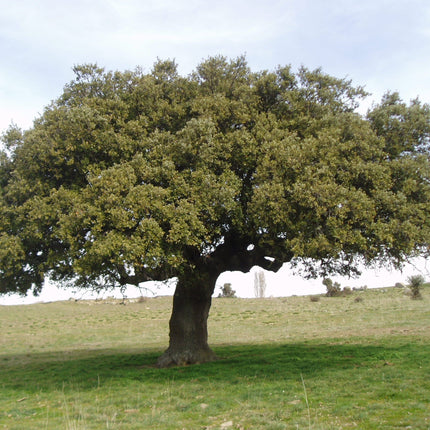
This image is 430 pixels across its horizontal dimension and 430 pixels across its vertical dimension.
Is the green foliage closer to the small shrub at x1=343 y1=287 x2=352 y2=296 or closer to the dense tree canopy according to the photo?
the dense tree canopy

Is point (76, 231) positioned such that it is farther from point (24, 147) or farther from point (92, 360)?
point (92, 360)

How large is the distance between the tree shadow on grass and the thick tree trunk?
92 centimetres

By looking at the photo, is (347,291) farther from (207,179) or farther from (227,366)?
(207,179)

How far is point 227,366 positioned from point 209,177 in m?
8.66

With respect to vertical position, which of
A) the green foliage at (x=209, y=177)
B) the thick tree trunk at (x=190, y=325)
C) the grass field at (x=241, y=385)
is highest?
the green foliage at (x=209, y=177)

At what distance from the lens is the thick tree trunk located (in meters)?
20.5

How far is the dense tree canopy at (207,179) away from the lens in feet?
48.4

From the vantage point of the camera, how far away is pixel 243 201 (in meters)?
17.5

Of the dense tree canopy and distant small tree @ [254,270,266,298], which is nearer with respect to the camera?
the dense tree canopy

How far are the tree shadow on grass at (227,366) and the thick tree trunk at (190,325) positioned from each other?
918 millimetres

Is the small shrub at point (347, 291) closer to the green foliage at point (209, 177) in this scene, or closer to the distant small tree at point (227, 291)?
the distant small tree at point (227, 291)

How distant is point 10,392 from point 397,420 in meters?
14.8

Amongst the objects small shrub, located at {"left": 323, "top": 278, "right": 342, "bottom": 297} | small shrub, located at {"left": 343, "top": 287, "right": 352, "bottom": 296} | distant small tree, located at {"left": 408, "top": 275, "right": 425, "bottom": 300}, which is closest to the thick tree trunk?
distant small tree, located at {"left": 408, "top": 275, "right": 425, "bottom": 300}

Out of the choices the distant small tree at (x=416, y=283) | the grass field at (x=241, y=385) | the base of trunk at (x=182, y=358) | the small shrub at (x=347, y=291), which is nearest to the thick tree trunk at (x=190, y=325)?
the base of trunk at (x=182, y=358)
